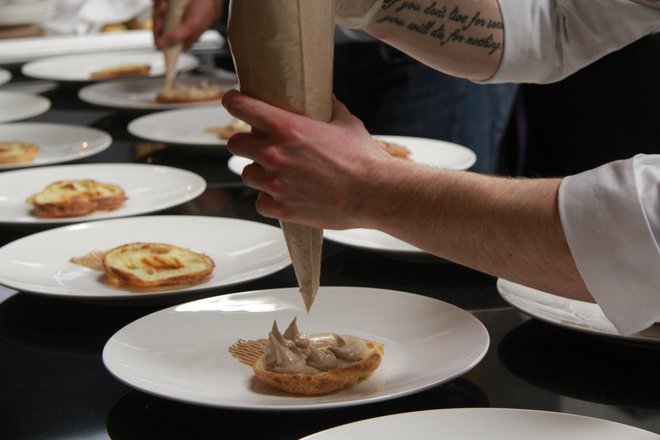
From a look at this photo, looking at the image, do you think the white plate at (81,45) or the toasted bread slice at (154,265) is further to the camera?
the white plate at (81,45)

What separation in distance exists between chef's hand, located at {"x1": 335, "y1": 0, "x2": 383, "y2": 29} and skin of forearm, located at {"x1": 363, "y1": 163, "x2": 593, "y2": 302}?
0.47m

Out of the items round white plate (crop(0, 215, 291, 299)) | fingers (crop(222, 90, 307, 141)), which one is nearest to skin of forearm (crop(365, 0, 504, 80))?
round white plate (crop(0, 215, 291, 299))

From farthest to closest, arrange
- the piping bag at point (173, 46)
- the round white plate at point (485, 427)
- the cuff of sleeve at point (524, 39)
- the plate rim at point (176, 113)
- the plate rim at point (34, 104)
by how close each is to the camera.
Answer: the piping bag at point (173, 46)
the plate rim at point (34, 104)
the plate rim at point (176, 113)
the cuff of sleeve at point (524, 39)
the round white plate at point (485, 427)

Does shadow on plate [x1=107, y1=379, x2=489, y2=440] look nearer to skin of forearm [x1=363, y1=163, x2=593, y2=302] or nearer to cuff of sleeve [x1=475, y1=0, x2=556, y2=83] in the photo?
skin of forearm [x1=363, y1=163, x2=593, y2=302]

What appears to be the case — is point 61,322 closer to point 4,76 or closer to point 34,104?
point 34,104

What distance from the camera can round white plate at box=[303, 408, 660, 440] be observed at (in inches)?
40.1

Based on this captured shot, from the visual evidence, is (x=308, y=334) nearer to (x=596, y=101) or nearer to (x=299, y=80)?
(x=299, y=80)

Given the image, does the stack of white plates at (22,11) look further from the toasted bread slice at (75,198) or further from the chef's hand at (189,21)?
the toasted bread slice at (75,198)

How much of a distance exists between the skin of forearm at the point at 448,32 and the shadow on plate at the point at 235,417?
0.79m

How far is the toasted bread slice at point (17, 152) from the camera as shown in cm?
240

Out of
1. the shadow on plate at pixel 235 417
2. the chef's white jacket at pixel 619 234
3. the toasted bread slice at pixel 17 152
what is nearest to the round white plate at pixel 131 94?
the toasted bread slice at pixel 17 152

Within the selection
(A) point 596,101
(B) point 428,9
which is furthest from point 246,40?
(A) point 596,101

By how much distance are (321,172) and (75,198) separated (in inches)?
34.8

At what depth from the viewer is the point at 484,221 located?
4.00ft
